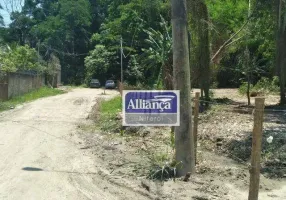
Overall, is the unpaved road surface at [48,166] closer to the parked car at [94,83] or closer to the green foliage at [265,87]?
the green foliage at [265,87]

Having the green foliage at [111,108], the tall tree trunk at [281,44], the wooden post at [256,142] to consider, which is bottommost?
the green foliage at [111,108]

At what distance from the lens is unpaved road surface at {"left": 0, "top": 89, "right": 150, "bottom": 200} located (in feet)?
22.7

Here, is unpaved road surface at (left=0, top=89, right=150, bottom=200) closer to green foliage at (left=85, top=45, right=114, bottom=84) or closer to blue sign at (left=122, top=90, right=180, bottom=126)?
blue sign at (left=122, top=90, right=180, bottom=126)

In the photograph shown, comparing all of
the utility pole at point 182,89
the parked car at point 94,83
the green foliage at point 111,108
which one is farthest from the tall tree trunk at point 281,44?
the parked car at point 94,83

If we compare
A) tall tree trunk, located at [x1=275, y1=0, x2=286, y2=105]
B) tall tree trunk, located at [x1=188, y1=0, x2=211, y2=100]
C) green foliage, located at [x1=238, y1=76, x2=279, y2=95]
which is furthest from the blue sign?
green foliage, located at [x1=238, y1=76, x2=279, y2=95]

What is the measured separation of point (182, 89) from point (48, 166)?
3.42m

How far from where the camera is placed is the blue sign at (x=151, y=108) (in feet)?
26.9

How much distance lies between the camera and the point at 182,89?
786 cm

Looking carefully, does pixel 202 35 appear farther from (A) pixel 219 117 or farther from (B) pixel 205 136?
(B) pixel 205 136

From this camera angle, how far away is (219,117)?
52.7 feet

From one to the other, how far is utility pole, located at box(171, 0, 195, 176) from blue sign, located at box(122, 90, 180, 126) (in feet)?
0.59

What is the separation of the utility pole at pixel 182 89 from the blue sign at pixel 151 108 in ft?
0.59

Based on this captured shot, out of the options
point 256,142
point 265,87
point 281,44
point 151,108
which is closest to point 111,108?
point 281,44

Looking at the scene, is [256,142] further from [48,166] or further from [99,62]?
[99,62]
